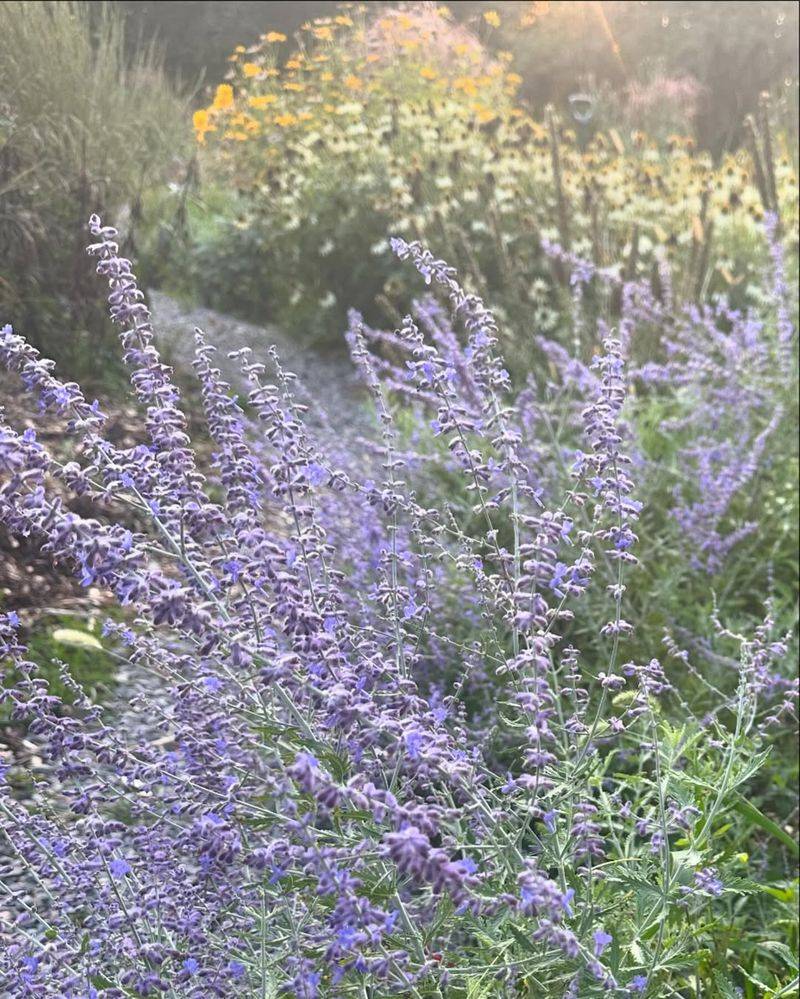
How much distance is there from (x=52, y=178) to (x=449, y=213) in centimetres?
252

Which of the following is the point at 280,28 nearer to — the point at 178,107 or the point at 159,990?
the point at 178,107

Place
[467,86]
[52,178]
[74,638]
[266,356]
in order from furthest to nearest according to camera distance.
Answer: [467,86], [266,356], [52,178], [74,638]

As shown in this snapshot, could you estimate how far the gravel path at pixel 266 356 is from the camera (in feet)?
19.0

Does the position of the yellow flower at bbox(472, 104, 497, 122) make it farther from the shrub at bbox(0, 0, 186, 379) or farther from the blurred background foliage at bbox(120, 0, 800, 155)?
the blurred background foliage at bbox(120, 0, 800, 155)

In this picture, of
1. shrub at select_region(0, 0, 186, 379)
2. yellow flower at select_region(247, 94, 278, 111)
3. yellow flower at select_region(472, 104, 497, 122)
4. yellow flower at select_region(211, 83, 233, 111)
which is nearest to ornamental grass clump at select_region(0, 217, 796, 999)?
shrub at select_region(0, 0, 186, 379)

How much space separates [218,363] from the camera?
6.14 meters

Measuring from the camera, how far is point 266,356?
6.69 metres

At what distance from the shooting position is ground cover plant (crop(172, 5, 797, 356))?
6.06 metres

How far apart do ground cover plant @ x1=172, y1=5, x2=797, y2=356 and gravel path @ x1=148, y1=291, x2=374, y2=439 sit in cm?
19

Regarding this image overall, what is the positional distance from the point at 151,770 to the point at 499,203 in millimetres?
5493

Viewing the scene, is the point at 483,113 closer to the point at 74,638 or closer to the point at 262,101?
the point at 262,101

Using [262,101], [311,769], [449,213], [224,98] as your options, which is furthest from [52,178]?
[224,98]

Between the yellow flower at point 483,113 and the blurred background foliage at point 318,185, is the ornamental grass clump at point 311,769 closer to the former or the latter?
the blurred background foliage at point 318,185

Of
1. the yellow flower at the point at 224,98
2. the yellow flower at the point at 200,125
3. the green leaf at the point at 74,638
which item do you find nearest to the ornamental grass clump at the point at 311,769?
the green leaf at the point at 74,638
